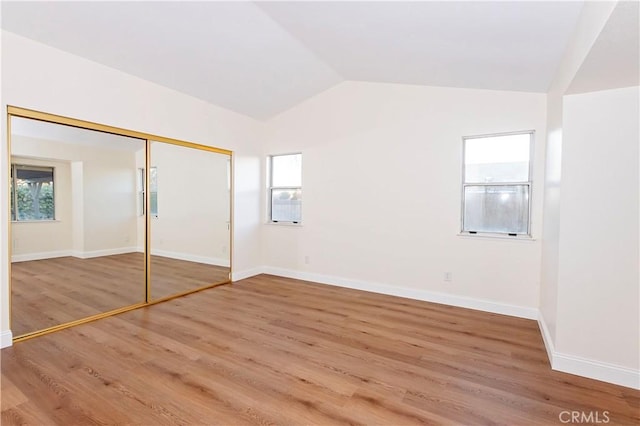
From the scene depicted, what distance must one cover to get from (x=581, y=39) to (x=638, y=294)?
1.78 metres

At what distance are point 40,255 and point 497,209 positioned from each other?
17.1ft

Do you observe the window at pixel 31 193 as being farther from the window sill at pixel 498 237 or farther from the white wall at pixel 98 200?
the window sill at pixel 498 237

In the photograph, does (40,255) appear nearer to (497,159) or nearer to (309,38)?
(309,38)

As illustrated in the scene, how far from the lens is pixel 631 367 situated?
7.10 feet

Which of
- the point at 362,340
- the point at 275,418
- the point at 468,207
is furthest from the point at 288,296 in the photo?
the point at 468,207

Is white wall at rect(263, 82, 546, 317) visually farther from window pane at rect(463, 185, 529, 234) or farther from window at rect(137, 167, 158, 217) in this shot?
window at rect(137, 167, 158, 217)

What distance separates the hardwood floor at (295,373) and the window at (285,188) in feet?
7.01

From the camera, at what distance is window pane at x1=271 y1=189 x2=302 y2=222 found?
5223 mm

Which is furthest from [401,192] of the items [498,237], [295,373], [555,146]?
[295,373]

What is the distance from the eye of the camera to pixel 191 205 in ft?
15.2

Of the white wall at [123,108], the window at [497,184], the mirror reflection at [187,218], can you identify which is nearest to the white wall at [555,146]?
the window at [497,184]

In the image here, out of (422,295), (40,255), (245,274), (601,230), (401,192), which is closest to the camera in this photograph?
(601,230)

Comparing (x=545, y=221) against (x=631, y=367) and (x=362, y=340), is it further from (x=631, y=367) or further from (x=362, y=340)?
(x=362, y=340)

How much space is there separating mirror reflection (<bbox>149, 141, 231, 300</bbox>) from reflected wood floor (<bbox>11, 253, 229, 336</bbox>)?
0.02m
